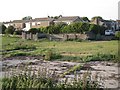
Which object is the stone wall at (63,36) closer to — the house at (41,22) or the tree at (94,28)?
the tree at (94,28)

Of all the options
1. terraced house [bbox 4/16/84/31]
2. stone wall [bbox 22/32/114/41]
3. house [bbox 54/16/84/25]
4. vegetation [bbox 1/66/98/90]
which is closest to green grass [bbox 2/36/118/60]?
stone wall [bbox 22/32/114/41]

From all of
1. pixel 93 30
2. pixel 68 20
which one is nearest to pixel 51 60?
pixel 93 30

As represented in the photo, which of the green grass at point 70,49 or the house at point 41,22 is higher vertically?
the house at point 41,22

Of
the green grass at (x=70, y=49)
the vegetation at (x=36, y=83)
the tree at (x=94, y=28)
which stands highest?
the tree at (x=94, y=28)

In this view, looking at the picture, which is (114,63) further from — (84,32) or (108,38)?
(108,38)

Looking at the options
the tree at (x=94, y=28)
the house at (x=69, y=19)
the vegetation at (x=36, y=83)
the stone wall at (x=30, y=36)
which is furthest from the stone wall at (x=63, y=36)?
the vegetation at (x=36, y=83)

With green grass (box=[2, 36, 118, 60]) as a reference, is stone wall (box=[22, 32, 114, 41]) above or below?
above

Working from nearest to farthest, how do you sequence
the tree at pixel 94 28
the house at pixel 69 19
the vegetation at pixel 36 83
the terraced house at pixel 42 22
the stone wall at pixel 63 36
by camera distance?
the vegetation at pixel 36 83 → the stone wall at pixel 63 36 → the tree at pixel 94 28 → the house at pixel 69 19 → the terraced house at pixel 42 22

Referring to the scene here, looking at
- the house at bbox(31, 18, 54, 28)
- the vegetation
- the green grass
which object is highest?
the house at bbox(31, 18, 54, 28)

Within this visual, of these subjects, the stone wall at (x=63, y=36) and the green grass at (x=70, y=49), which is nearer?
the green grass at (x=70, y=49)

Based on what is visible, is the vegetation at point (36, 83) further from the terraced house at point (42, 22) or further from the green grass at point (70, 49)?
the terraced house at point (42, 22)

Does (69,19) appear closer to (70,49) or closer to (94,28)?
(94,28)

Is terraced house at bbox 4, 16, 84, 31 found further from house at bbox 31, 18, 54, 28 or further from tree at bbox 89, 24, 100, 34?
tree at bbox 89, 24, 100, 34

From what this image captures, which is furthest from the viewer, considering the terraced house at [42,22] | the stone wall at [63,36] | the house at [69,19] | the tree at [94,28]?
the terraced house at [42,22]
